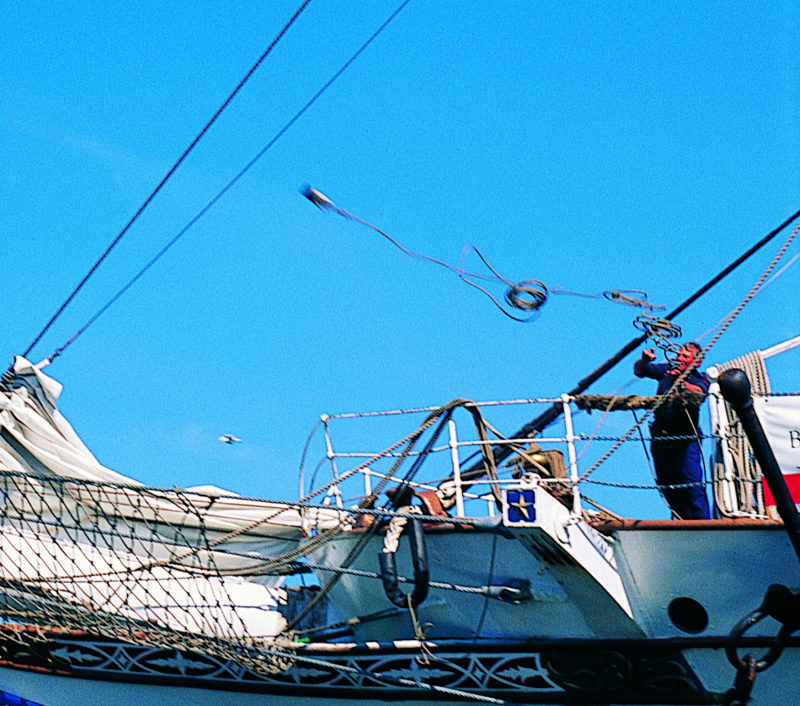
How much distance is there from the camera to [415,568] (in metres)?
8.35

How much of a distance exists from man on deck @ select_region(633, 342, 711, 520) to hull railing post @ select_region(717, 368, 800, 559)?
1527 mm

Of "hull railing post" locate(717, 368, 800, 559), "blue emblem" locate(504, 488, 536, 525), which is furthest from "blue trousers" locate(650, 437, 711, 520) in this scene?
"blue emblem" locate(504, 488, 536, 525)

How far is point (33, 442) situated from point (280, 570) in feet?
8.31

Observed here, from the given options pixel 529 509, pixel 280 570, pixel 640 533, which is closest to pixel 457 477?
pixel 529 509

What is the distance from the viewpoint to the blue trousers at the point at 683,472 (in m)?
8.86

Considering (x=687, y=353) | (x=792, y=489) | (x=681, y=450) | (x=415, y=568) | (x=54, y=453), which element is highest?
(x=687, y=353)

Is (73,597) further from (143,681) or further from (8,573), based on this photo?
(143,681)

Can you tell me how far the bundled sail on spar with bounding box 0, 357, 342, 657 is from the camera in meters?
8.88

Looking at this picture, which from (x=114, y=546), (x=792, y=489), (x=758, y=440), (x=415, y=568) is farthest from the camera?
(x=114, y=546)

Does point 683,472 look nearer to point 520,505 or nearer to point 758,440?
point 520,505

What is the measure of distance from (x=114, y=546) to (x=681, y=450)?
16.2 feet

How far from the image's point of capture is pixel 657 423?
29.6ft

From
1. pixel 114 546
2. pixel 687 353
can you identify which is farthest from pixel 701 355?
pixel 114 546

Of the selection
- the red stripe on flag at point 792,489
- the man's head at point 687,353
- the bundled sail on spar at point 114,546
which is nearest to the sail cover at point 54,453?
the bundled sail on spar at point 114,546
